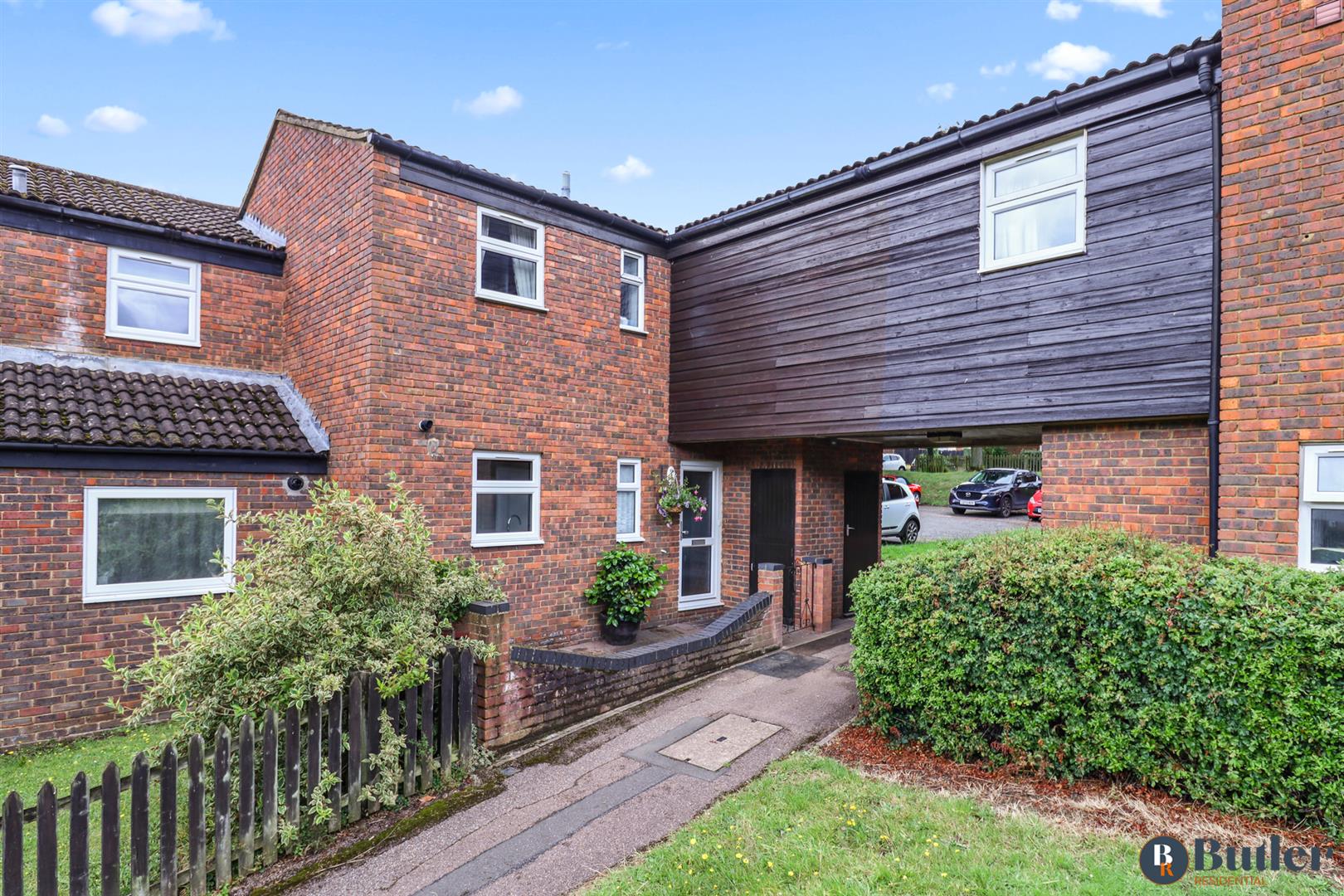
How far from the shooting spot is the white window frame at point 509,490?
26.2 ft

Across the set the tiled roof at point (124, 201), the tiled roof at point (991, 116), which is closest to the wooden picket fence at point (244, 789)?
the tiled roof at point (991, 116)

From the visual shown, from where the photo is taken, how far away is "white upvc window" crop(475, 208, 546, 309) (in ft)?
26.8

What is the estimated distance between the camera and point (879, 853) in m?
3.47

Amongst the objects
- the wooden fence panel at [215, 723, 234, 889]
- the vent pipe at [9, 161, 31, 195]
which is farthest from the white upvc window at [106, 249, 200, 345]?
the wooden fence panel at [215, 723, 234, 889]

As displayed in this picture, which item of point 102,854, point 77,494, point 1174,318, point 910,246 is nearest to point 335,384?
point 77,494

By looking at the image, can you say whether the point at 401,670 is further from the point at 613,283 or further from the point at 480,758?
the point at 613,283

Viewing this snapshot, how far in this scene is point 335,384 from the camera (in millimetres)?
7809

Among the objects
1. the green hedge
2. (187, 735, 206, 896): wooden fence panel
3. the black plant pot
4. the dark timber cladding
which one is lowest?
the black plant pot

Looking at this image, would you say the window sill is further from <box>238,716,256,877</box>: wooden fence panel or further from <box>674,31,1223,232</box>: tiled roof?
<box>238,716,256,877</box>: wooden fence panel

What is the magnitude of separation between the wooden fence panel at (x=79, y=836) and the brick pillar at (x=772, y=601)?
20.3 ft

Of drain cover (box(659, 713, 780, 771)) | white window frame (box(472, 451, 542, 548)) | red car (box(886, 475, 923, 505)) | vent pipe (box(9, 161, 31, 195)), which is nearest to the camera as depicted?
drain cover (box(659, 713, 780, 771))

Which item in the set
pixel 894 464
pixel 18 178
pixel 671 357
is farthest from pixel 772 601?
pixel 894 464

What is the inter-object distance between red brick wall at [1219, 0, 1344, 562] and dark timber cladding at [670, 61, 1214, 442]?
0.74 feet
